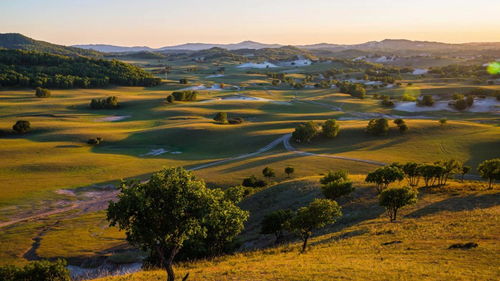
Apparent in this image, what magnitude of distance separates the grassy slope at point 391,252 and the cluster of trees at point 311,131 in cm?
4697

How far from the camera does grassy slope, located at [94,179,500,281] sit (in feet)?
71.8

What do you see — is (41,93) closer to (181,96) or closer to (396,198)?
(181,96)

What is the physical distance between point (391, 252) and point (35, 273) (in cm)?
2525

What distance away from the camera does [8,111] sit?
125625mm

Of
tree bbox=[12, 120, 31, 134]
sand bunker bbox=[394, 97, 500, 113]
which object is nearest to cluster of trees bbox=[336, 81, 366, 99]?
sand bunker bbox=[394, 97, 500, 113]

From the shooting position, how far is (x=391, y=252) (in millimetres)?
26781

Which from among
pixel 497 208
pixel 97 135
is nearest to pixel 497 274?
pixel 497 208

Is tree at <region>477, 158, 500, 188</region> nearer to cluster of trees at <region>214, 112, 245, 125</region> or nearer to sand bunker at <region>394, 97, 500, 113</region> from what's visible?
cluster of trees at <region>214, 112, 245, 125</region>

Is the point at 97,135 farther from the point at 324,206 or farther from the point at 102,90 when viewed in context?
the point at 102,90

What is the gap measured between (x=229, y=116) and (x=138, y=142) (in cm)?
4206

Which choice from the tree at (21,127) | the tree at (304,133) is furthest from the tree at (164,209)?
the tree at (21,127)

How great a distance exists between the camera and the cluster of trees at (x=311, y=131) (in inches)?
3597

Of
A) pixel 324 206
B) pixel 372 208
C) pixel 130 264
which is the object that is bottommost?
pixel 130 264

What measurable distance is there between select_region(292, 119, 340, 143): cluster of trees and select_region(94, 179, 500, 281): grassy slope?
154ft
